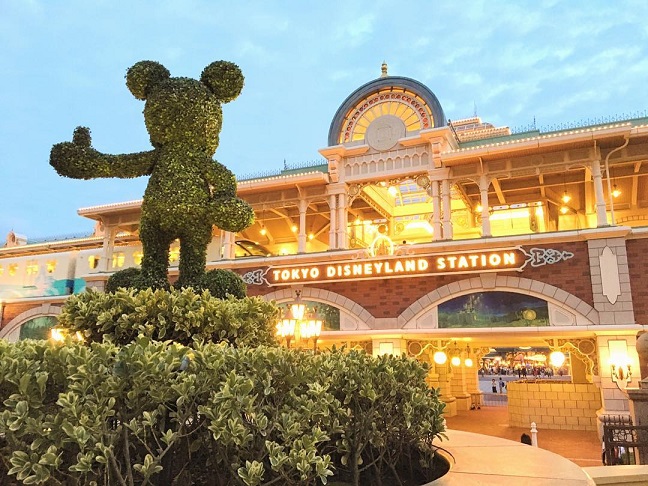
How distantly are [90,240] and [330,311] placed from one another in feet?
54.0

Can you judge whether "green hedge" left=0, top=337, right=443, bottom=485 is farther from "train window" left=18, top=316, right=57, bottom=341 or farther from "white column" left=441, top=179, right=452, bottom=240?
"train window" left=18, top=316, right=57, bottom=341

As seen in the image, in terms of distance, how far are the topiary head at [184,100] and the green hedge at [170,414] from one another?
135 inches

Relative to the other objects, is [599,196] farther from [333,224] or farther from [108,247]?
[108,247]

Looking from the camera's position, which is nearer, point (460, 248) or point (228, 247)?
point (460, 248)

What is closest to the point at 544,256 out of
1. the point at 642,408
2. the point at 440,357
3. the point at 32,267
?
the point at 440,357

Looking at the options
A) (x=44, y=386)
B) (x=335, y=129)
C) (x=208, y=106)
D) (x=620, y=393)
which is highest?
(x=335, y=129)

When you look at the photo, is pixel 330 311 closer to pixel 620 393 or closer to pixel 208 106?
pixel 620 393

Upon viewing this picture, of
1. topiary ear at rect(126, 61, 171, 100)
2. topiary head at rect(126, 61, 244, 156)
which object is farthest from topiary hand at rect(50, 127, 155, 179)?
topiary ear at rect(126, 61, 171, 100)

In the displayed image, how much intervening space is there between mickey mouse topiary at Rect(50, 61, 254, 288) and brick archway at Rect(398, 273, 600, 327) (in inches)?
371

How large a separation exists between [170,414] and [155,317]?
1934 millimetres

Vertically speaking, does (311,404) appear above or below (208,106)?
below

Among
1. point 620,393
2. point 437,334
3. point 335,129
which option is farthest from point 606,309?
point 335,129

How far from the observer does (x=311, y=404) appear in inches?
146

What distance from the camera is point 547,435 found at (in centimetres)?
1595
